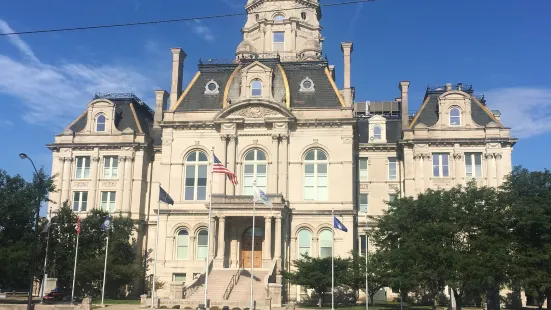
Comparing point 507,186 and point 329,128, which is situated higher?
point 329,128

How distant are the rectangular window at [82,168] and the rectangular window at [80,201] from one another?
1621 mm

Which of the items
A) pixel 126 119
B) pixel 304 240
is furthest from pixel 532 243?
pixel 126 119

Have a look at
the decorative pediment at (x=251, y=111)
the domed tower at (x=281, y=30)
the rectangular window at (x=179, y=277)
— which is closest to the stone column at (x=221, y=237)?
the rectangular window at (x=179, y=277)

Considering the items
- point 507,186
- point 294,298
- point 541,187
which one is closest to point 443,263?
point 507,186

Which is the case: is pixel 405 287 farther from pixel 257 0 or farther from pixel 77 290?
pixel 257 0

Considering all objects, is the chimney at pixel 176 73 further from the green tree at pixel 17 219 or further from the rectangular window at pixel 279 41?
the green tree at pixel 17 219

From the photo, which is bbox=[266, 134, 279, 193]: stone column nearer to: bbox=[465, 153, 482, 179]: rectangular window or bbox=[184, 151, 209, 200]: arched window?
bbox=[184, 151, 209, 200]: arched window

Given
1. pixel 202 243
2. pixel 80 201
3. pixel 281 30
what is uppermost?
pixel 281 30

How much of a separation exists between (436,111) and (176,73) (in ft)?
80.1

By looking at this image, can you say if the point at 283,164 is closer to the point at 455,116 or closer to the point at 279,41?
the point at 455,116

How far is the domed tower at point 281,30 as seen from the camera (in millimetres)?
62472

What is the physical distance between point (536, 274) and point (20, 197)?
34505 mm

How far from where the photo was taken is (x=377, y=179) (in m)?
54.4

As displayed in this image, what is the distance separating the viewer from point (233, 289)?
41.2m
